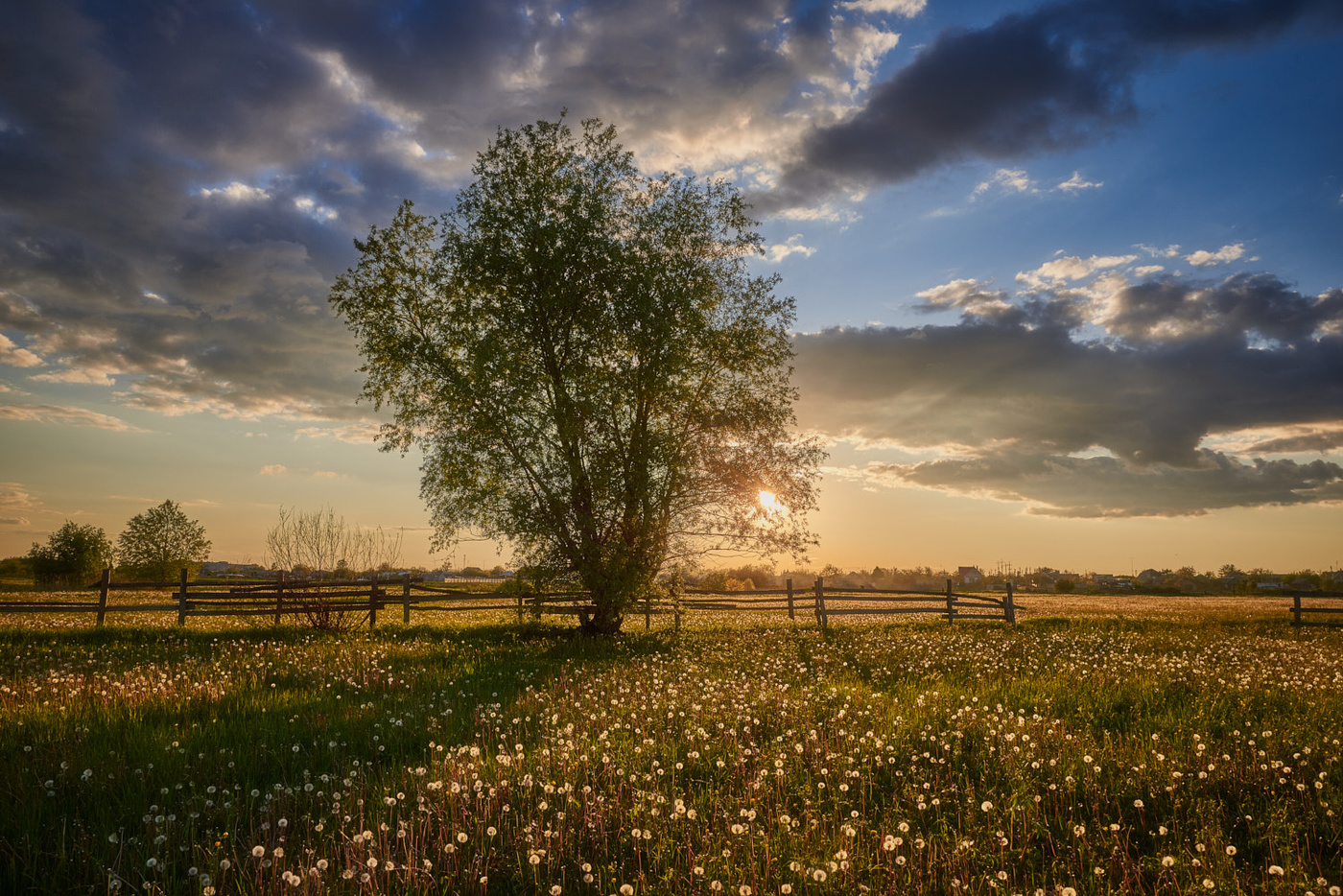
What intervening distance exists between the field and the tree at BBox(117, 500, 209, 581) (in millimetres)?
88286

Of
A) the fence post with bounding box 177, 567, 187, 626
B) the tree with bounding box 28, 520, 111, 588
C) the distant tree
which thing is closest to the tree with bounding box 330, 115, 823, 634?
the fence post with bounding box 177, 567, 187, 626

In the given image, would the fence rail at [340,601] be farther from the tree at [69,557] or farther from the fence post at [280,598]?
the tree at [69,557]

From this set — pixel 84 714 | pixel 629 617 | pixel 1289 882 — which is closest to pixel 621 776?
pixel 1289 882

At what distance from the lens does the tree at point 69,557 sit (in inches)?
2977

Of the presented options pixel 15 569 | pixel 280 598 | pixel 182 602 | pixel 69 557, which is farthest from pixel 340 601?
pixel 15 569

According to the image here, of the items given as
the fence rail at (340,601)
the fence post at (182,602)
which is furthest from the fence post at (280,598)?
the fence post at (182,602)

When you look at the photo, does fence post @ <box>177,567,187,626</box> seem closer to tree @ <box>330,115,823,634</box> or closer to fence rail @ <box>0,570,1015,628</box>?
fence rail @ <box>0,570,1015,628</box>

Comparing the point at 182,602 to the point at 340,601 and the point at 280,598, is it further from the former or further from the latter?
the point at 340,601

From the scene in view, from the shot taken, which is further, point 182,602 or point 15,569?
point 15,569

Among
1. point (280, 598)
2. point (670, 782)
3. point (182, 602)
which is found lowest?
point (182, 602)

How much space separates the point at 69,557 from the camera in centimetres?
7681

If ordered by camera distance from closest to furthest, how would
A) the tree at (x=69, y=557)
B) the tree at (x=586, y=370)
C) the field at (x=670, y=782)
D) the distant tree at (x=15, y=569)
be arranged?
the field at (x=670, y=782), the tree at (x=586, y=370), the tree at (x=69, y=557), the distant tree at (x=15, y=569)

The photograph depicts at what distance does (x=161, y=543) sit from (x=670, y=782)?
107093 millimetres

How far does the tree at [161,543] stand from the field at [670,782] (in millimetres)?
88286
